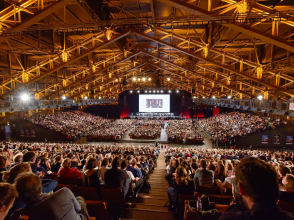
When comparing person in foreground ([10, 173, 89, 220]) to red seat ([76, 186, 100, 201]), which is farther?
red seat ([76, 186, 100, 201])

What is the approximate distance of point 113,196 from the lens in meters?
3.06

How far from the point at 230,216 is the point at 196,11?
18.3 feet

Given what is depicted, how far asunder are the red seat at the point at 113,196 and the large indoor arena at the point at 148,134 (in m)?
0.02

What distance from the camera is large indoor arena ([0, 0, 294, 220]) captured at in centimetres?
166

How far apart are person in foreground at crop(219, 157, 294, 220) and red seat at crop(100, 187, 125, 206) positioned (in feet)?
7.60

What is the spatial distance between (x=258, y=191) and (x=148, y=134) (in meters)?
19.4

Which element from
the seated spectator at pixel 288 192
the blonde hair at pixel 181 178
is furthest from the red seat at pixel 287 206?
the blonde hair at pixel 181 178

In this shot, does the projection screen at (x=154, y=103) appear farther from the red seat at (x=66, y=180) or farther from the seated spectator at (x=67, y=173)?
the red seat at (x=66, y=180)

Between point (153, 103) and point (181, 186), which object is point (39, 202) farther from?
point (153, 103)

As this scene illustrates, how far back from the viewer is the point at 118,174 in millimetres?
3238

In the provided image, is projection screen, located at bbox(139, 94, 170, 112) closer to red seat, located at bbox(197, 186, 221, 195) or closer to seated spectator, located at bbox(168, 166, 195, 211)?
red seat, located at bbox(197, 186, 221, 195)

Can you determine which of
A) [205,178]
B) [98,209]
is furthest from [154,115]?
[98,209]

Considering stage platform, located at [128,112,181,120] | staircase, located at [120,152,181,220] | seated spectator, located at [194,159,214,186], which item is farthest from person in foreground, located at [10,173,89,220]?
stage platform, located at [128,112,181,120]

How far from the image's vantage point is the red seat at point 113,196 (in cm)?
303
